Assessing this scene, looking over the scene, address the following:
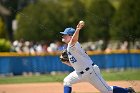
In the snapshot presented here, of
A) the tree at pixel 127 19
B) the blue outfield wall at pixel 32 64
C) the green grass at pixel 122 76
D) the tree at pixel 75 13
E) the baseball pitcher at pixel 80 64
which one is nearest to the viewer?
the baseball pitcher at pixel 80 64

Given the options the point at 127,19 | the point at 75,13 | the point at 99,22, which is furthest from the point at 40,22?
the point at 127,19

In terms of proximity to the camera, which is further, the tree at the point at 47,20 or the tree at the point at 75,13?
the tree at the point at 75,13

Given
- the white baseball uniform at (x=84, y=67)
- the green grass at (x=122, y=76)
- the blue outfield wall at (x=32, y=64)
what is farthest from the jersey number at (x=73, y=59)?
the blue outfield wall at (x=32, y=64)

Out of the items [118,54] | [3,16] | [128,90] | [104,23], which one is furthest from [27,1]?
[128,90]

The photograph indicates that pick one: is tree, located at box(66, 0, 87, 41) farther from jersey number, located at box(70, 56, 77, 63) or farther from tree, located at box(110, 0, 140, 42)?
jersey number, located at box(70, 56, 77, 63)

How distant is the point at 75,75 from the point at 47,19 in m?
35.1

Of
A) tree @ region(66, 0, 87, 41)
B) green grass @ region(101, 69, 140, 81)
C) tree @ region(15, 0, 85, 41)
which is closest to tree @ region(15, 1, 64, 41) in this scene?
tree @ region(15, 0, 85, 41)

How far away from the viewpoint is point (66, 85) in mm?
11445

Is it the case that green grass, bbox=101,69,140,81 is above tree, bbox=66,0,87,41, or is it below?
below

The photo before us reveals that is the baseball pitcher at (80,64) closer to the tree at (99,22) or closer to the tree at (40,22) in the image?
the tree at (40,22)

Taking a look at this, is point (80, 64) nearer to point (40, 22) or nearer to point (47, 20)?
point (40, 22)

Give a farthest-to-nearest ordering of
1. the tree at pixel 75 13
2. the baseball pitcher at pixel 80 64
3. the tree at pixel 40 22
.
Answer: the tree at pixel 75 13 < the tree at pixel 40 22 < the baseball pitcher at pixel 80 64

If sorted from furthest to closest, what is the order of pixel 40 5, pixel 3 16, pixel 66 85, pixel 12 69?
pixel 3 16, pixel 40 5, pixel 12 69, pixel 66 85

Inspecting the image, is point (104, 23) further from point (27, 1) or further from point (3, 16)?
point (27, 1)
